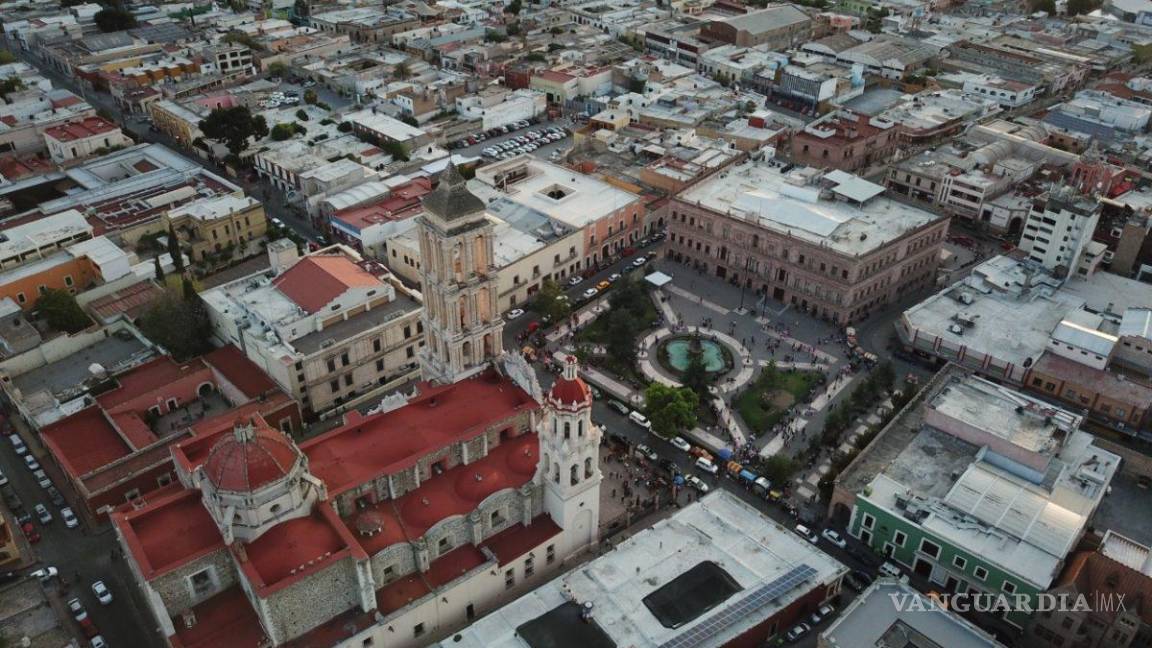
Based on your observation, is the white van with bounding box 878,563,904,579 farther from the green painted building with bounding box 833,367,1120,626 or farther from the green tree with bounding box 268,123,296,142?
the green tree with bounding box 268,123,296,142

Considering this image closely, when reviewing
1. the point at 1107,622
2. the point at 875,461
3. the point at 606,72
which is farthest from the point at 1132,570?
the point at 606,72

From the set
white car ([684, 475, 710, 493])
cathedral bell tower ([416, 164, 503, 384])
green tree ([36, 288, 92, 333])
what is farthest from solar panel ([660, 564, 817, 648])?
green tree ([36, 288, 92, 333])

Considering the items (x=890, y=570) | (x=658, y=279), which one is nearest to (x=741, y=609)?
(x=890, y=570)

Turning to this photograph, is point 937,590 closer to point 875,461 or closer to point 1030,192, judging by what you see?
point 875,461

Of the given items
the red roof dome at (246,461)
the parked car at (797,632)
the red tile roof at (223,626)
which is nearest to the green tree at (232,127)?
the red roof dome at (246,461)

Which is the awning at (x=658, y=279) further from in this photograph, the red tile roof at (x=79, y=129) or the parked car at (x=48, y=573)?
the red tile roof at (x=79, y=129)

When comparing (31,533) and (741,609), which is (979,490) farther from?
(31,533)
